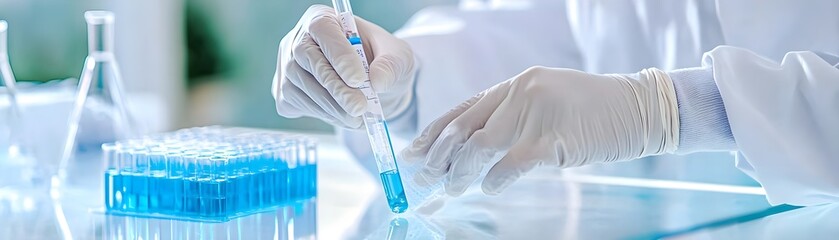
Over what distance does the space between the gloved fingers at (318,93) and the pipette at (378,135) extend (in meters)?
0.09

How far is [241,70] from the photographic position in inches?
155

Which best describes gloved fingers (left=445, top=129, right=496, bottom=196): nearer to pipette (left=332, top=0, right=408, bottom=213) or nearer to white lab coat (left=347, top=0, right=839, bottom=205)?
pipette (left=332, top=0, right=408, bottom=213)

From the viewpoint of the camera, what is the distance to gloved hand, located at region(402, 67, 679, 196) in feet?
3.69

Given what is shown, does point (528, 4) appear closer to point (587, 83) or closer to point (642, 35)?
point (642, 35)

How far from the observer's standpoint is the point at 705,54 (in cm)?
130

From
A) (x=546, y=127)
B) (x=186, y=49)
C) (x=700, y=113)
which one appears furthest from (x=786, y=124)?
(x=186, y=49)

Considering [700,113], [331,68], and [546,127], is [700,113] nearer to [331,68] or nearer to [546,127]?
[546,127]

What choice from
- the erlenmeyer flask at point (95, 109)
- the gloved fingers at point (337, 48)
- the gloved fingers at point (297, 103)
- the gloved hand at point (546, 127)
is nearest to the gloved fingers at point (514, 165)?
the gloved hand at point (546, 127)

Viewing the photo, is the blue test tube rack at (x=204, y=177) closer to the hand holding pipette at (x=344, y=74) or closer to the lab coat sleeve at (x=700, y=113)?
the hand holding pipette at (x=344, y=74)

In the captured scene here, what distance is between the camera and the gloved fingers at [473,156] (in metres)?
1.12

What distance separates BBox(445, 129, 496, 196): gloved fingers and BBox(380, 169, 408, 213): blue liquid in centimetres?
6

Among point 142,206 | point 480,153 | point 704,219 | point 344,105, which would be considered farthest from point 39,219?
point 704,219

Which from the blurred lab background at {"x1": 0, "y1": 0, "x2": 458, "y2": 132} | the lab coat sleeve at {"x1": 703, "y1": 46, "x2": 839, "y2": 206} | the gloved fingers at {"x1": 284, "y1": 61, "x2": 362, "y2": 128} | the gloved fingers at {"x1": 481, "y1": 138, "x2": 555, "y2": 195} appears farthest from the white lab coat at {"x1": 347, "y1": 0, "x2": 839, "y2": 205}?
the blurred lab background at {"x1": 0, "y1": 0, "x2": 458, "y2": 132}

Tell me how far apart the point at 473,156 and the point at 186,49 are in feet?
10.0
